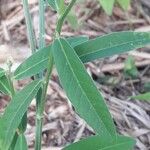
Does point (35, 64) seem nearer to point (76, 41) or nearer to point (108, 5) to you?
point (76, 41)

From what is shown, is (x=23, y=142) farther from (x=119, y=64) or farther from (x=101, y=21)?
(x=101, y=21)

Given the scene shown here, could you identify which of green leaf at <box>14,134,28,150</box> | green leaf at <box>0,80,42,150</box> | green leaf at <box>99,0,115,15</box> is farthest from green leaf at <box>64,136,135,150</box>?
green leaf at <box>99,0,115,15</box>

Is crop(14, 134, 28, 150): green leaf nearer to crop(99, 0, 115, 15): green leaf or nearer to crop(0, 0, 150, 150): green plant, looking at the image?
crop(0, 0, 150, 150): green plant

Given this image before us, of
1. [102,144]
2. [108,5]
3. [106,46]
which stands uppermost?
[108,5]

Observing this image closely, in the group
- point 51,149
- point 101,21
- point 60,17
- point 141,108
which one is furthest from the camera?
point 101,21

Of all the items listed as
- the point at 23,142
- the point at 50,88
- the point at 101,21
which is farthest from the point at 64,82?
the point at 101,21

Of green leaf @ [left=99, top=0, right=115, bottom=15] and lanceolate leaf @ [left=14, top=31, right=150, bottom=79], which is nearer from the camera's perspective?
lanceolate leaf @ [left=14, top=31, right=150, bottom=79]

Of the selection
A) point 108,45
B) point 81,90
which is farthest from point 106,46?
point 81,90
